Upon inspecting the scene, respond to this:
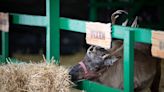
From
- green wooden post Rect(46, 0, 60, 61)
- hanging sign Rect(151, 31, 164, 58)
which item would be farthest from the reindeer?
hanging sign Rect(151, 31, 164, 58)

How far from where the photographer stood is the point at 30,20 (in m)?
6.54

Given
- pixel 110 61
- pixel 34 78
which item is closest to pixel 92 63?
pixel 110 61

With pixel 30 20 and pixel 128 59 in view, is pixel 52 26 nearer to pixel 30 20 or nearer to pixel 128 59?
pixel 30 20

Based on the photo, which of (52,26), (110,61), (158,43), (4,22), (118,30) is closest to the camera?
(158,43)

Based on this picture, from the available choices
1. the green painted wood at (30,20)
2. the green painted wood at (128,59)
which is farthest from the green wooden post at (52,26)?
the green painted wood at (128,59)

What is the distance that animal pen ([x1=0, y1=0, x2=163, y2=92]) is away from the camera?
5020 millimetres

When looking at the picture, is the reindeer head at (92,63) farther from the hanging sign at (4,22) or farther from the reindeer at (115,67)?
the hanging sign at (4,22)

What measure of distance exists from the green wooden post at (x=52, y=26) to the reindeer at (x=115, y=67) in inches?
18.9

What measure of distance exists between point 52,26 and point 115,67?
961mm

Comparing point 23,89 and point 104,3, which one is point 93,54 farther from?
point 104,3

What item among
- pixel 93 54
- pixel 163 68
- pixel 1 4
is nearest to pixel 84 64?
pixel 93 54

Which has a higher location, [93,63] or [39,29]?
[39,29]

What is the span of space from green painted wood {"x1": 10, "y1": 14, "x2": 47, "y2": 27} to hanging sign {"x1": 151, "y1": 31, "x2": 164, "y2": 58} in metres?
1.90

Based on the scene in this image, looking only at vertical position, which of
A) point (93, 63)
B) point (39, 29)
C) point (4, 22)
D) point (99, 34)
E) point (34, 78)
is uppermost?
point (4, 22)
